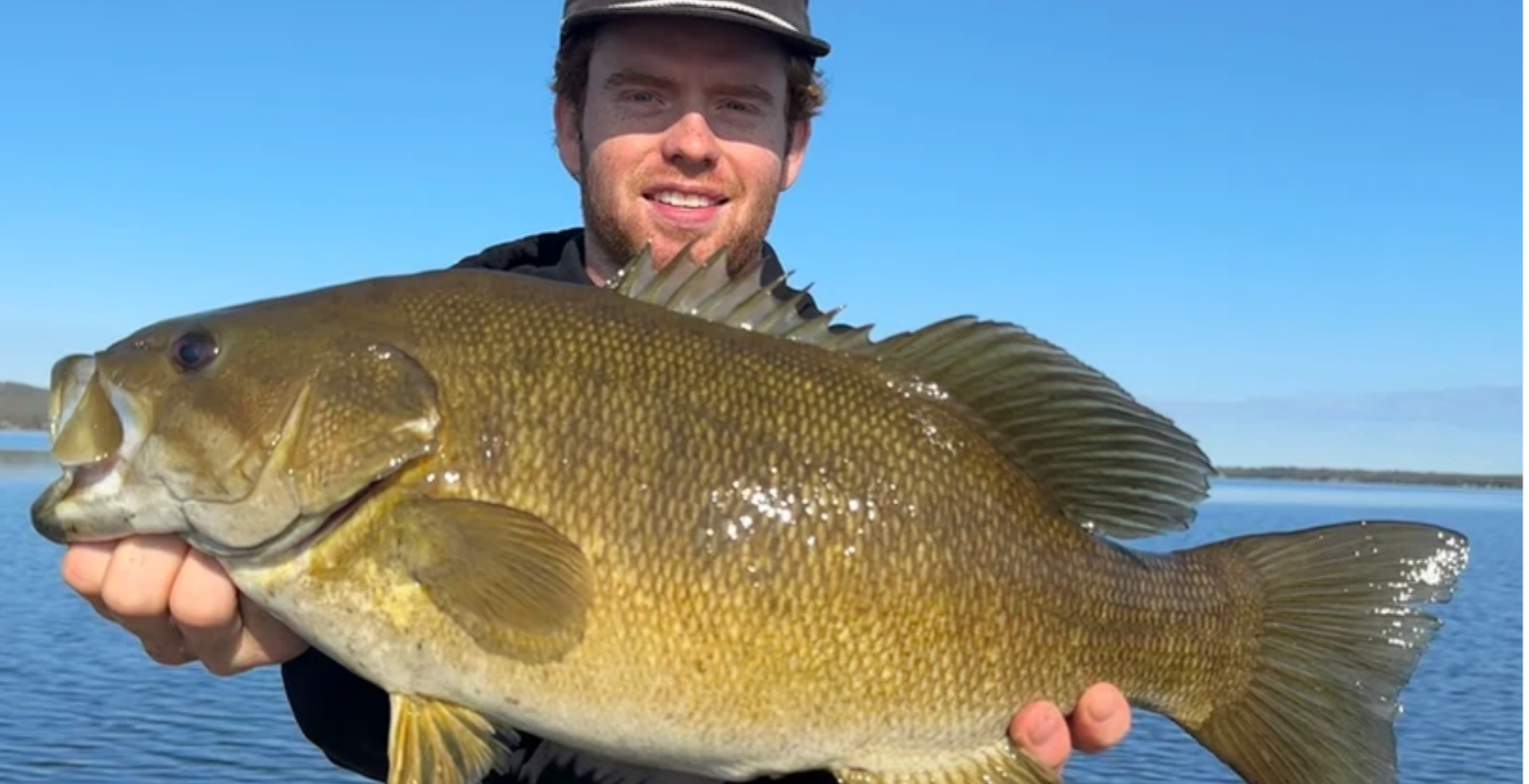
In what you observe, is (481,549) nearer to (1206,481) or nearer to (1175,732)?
(1206,481)

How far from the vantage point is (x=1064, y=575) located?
339 cm

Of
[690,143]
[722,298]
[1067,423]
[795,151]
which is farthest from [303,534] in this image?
[795,151]

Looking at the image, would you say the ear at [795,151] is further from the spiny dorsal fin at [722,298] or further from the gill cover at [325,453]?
the gill cover at [325,453]

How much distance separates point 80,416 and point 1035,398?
7.09 feet

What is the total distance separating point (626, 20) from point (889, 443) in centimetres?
219

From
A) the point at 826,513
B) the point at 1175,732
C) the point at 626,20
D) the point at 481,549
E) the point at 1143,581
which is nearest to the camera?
the point at 481,549

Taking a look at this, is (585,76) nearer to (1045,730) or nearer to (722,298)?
(722,298)

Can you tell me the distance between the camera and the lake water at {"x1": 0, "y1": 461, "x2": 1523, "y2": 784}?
15.8 metres

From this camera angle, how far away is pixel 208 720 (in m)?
17.8

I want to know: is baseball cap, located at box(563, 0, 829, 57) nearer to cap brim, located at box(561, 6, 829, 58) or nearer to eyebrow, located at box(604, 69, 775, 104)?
cap brim, located at box(561, 6, 829, 58)

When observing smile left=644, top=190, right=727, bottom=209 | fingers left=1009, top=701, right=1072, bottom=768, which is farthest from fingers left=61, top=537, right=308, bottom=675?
smile left=644, top=190, right=727, bottom=209

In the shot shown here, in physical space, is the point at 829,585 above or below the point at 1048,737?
above

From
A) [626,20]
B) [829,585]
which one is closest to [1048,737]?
[829,585]

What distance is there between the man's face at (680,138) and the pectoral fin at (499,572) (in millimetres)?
1968
